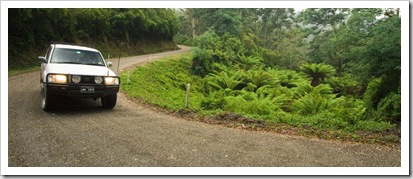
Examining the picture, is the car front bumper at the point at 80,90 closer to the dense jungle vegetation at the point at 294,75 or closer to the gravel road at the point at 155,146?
the gravel road at the point at 155,146

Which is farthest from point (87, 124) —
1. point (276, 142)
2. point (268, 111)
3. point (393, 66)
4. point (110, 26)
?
point (110, 26)

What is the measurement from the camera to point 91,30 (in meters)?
22.7

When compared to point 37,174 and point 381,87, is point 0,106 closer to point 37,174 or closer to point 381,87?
point 37,174

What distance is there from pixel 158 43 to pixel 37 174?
30.7m

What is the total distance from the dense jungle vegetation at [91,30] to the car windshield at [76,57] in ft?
26.8

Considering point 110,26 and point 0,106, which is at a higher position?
point 110,26

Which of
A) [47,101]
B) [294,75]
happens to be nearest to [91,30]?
[294,75]

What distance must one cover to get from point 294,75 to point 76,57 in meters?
15.6

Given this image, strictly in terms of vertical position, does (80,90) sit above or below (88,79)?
below

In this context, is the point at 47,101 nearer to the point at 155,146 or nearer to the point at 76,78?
the point at 76,78

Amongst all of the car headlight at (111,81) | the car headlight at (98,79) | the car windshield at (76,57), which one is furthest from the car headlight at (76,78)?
the car windshield at (76,57)

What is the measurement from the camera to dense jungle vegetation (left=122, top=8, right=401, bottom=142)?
318 inches

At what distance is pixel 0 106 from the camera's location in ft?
17.6

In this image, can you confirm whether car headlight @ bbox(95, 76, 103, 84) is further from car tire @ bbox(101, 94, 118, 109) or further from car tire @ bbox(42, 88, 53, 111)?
car tire @ bbox(42, 88, 53, 111)
